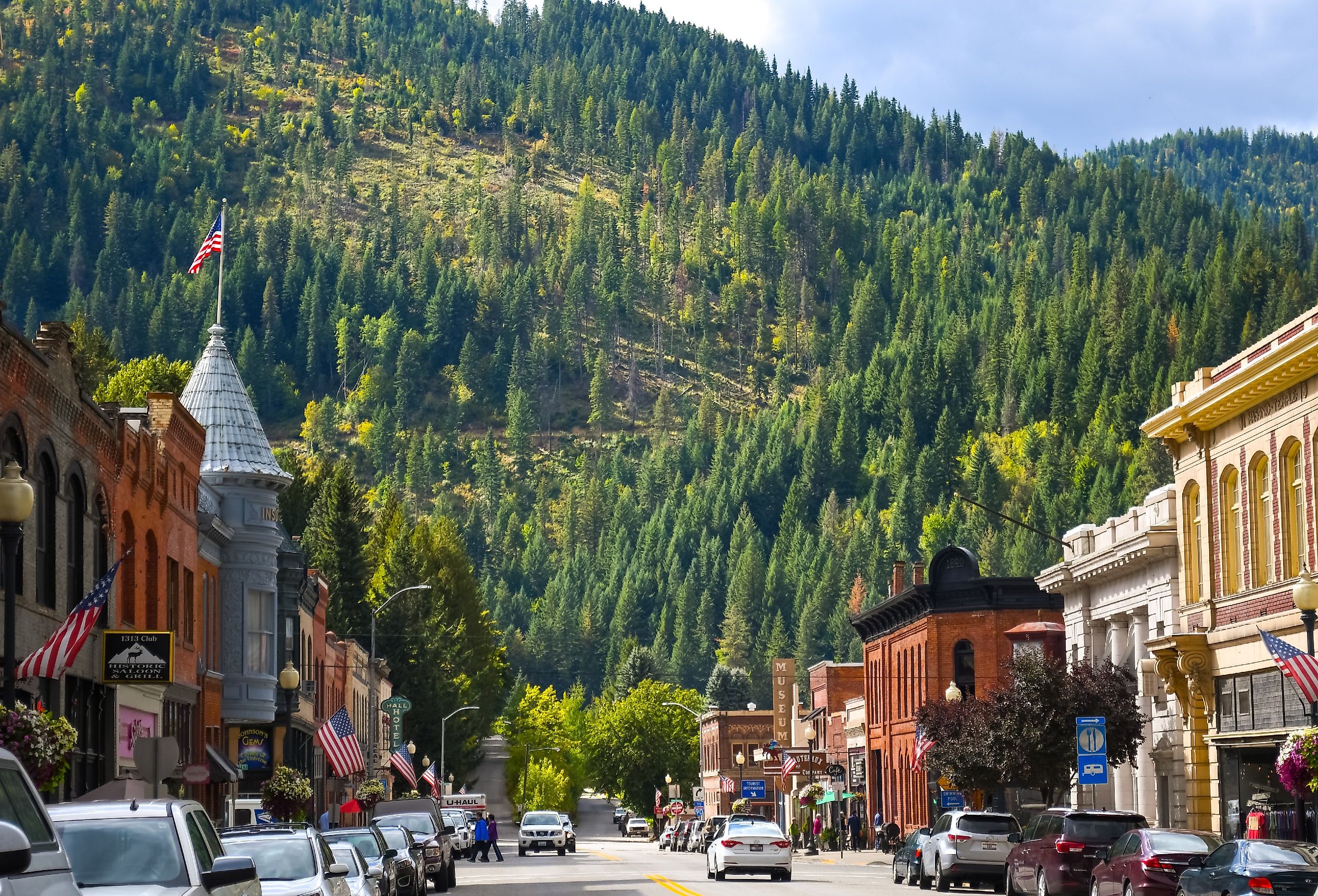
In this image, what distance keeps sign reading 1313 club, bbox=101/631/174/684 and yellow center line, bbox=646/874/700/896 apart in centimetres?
1088

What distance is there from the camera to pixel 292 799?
1973 inches

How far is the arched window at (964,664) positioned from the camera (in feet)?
268

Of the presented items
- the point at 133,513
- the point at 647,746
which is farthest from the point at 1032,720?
the point at 647,746

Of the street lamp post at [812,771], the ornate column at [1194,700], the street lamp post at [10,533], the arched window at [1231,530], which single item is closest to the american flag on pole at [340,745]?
the ornate column at [1194,700]

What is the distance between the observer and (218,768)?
48.2 metres

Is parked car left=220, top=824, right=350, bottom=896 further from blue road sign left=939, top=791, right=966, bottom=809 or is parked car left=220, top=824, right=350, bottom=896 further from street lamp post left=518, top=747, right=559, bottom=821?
street lamp post left=518, top=747, right=559, bottom=821

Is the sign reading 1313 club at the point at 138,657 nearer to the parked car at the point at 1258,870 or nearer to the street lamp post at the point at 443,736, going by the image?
the parked car at the point at 1258,870

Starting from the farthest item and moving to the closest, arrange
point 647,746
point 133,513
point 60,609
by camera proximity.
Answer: point 647,746, point 133,513, point 60,609

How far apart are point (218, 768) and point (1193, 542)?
2407 centimetres

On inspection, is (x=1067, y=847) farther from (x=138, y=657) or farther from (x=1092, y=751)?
(x=138, y=657)

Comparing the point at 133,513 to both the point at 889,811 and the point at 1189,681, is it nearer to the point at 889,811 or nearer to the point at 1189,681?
the point at 1189,681

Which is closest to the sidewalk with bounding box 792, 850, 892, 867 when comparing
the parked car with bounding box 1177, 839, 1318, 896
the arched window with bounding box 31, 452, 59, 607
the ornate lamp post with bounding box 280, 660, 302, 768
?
the ornate lamp post with bounding box 280, 660, 302, 768

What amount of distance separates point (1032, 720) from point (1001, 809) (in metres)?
24.5

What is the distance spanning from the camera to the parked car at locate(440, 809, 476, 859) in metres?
70.7
